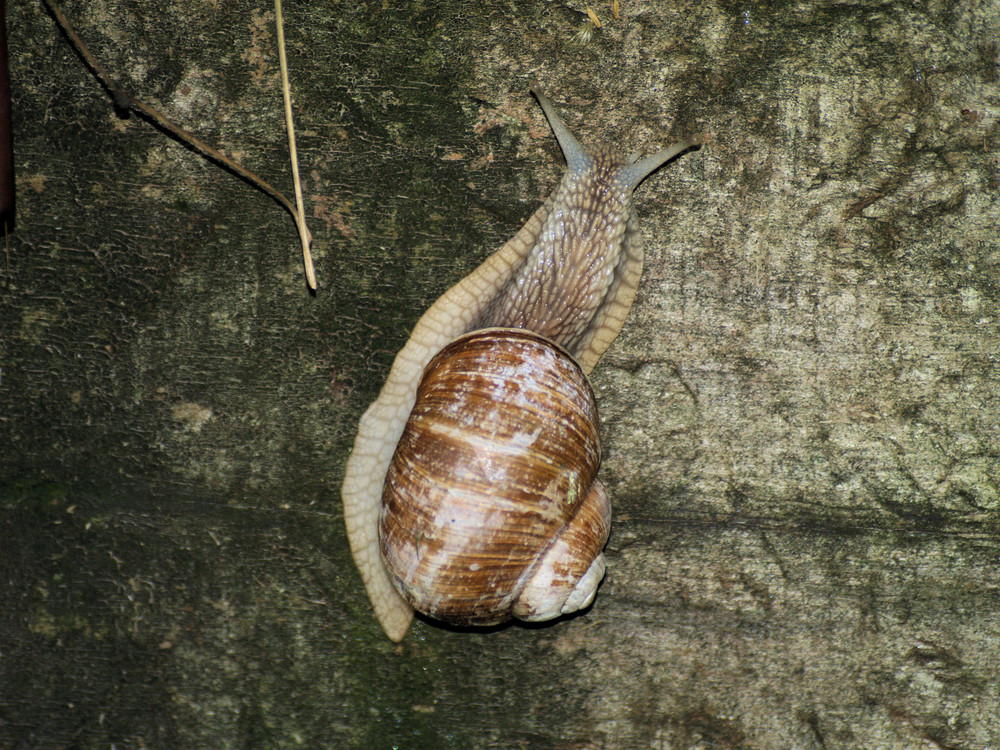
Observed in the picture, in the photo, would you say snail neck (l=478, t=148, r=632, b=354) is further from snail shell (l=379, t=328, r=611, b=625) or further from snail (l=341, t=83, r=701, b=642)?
snail shell (l=379, t=328, r=611, b=625)

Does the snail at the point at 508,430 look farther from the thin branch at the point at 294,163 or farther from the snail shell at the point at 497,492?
the thin branch at the point at 294,163

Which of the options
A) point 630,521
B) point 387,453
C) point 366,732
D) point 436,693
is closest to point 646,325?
point 630,521

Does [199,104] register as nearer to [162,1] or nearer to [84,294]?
[162,1]

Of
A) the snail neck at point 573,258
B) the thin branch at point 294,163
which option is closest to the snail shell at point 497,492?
the snail neck at point 573,258

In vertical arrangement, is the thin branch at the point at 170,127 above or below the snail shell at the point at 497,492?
above

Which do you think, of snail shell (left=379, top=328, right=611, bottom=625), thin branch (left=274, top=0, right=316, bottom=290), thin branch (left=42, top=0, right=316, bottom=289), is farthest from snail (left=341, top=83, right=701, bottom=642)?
A: thin branch (left=42, top=0, right=316, bottom=289)
